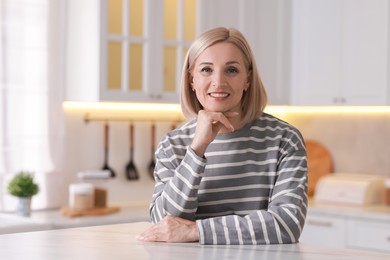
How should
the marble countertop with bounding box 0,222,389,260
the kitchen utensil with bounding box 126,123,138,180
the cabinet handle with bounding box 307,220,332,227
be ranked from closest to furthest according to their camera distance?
the marble countertop with bounding box 0,222,389,260, the cabinet handle with bounding box 307,220,332,227, the kitchen utensil with bounding box 126,123,138,180

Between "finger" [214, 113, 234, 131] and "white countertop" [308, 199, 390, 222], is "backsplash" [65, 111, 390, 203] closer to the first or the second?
"white countertop" [308, 199, 390, 222]

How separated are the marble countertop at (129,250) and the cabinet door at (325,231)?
7.79ft

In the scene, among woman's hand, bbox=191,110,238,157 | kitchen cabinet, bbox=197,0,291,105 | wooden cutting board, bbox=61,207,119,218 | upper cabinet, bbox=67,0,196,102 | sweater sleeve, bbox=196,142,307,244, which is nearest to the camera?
sweater sleeve, bbox=196,142,307,244

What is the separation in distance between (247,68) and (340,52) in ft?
8.81

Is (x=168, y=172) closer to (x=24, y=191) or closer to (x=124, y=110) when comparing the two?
(x=24, y=191)

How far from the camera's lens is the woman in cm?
182

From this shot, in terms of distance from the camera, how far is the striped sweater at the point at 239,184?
5.97 ft

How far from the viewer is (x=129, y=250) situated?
1639 millimetres

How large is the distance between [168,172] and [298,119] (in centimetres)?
322

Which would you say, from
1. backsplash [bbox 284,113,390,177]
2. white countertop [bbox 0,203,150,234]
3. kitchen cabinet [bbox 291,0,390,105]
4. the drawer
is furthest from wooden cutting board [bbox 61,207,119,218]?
backsplash [bbox 284,113,390,177]

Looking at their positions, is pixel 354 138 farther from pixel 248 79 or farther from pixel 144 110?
pixel 248 79

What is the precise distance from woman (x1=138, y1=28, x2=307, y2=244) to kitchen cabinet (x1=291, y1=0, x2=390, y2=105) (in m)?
2.44

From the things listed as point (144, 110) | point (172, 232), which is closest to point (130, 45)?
point (144, 110)

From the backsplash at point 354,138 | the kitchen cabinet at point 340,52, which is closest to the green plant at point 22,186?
Result: the kitchen cabinet at point 340,52
